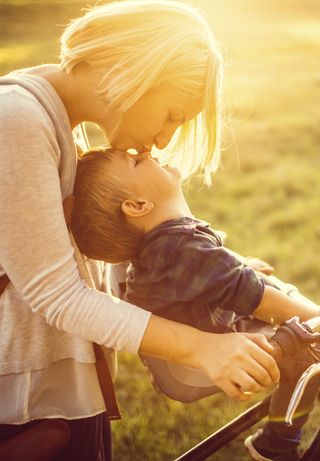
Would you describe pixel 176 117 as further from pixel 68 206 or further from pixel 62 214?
pixel 62 214

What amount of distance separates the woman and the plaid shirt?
0.15m

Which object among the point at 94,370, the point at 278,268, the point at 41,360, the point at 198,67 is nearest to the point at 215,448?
the point at 94,370

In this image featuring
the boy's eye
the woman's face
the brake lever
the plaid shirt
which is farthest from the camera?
the boy's eye

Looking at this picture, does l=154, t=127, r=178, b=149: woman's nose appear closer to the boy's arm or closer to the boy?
the boy

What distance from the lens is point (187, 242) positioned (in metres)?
1.84

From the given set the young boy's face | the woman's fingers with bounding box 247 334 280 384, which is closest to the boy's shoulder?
the young boy's face

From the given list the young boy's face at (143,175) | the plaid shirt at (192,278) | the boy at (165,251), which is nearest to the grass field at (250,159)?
the young boy's face at (143,175)

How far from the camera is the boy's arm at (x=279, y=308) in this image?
1.90 meters

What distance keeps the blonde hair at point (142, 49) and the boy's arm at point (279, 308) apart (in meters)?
0.62

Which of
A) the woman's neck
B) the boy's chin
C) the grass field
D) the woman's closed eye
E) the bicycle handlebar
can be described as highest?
the woman's neck

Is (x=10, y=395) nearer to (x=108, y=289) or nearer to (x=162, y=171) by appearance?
(x=108, y=289)

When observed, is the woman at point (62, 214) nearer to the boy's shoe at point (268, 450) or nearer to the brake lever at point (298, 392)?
the brake lever at point (298, 392)

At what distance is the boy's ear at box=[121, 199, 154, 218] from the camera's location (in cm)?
197

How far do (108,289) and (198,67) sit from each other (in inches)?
31.0
